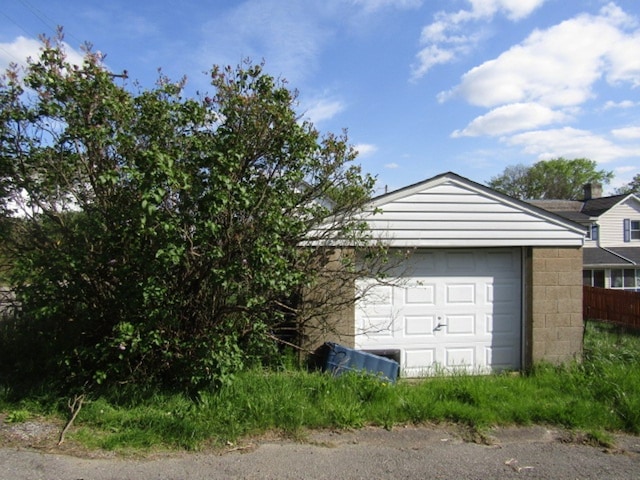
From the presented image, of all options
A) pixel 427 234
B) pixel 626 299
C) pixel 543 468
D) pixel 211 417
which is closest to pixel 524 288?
pixel 427 234

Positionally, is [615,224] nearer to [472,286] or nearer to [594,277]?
[594,277]

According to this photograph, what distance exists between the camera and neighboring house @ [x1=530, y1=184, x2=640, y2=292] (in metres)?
26.6

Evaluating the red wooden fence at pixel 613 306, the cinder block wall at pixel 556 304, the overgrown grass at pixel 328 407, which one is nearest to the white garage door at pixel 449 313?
the cinder block wall at pixel 556 304

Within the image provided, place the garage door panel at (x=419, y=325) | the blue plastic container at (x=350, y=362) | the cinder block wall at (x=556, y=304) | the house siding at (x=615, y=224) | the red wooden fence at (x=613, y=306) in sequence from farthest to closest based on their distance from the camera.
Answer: the house siding at (x=615, y=224) < the red wooden fence at (x=613, y=306) < the cinder block wall at (x=556, y=304) < the garage door panel at (x=419, y=325) < the blue plastic container at (x=350, y=362)

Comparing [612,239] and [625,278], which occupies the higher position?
Answer: [612,239]

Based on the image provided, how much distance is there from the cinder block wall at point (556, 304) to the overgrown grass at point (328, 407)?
4.41 ft

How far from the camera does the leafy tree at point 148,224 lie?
16.4 feet

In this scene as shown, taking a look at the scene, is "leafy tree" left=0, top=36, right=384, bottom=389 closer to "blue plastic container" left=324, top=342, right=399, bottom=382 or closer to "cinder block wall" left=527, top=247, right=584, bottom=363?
"blue plastic container" left=324, top=342, right=399, bottom=382

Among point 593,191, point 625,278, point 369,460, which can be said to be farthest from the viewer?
point 593,191

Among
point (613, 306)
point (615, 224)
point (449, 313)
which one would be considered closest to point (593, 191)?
point (615, 224)

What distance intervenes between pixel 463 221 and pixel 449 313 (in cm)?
150

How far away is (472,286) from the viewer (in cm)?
806

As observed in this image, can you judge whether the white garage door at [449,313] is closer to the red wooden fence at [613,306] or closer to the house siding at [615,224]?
the red wooden fence at [613,306]

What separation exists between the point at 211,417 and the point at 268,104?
3.28 meters
